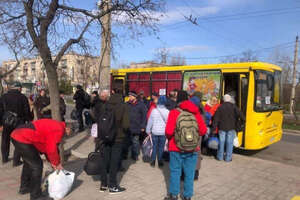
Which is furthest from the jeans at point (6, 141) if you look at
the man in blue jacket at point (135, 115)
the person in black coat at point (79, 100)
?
the person in black coat at point (79, 100)

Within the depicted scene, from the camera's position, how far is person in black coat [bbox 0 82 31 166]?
5.70 meters

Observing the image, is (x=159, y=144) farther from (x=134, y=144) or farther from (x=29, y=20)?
(x=29, y=20)

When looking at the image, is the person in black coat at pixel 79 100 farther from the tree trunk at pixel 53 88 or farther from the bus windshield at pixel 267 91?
the bus windshield at pixel 267 91

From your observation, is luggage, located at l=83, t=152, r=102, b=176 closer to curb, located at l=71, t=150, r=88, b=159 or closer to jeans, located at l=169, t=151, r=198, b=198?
jeans, located at l=169, t=151, r=198, b=198

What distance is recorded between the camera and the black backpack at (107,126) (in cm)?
410

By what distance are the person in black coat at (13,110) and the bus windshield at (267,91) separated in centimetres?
626

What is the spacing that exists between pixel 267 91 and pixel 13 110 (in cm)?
713

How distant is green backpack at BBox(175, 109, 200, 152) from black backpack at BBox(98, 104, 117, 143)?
1112mm

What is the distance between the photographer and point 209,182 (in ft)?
16.2

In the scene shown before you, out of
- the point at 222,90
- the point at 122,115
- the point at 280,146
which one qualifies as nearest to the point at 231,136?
the point at 222,90

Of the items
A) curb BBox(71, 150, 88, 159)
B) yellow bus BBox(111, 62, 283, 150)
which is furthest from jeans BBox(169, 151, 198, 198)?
yellow bus BBox(111, 62, 283, 150)

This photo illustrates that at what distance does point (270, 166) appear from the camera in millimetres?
6059

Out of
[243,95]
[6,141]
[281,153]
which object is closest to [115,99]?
[6,141]

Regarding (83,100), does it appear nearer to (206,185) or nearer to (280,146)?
(206,185)
